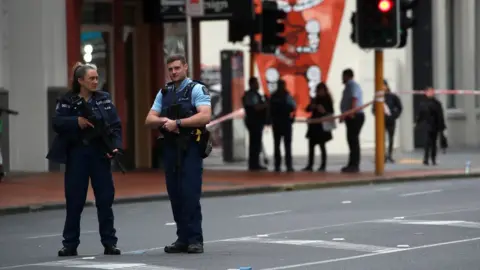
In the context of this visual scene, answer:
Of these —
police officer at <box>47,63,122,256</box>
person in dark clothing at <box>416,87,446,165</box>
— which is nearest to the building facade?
person in dark clothing at <box>416,87,446,165</box>

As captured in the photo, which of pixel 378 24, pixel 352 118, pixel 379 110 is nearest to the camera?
pixel 378 24

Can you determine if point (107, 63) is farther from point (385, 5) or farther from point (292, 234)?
point (292, 234)

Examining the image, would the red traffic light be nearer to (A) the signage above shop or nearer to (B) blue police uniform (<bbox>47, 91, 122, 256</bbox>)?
(A) the signage above shop

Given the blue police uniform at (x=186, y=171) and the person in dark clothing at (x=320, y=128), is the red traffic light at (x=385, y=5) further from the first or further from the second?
the blue police uniform at (x=186, y=171)

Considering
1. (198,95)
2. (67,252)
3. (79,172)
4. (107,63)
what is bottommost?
(67,252)

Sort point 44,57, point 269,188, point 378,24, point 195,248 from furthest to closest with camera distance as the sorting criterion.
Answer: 1. point 44,57
2. point 378,24
3. point 269,188
4. point 195,248

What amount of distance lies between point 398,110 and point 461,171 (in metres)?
4.05

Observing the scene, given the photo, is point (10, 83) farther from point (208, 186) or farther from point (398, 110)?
point (398, 110)

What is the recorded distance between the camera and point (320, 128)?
89.2ft

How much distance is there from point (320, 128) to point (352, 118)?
90 cm

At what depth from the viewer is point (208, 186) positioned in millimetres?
22500

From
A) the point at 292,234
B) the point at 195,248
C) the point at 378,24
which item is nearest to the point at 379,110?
the point at 378,24

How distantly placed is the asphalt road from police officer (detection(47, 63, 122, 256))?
0.77ft

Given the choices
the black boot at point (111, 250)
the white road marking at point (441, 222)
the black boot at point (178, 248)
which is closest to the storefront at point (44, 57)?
the white road marking at point (441, 222)
